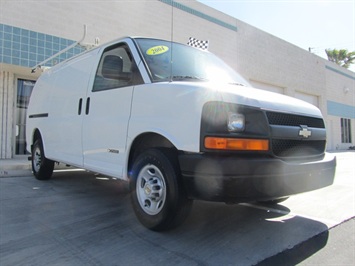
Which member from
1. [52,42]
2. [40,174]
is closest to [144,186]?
[40,174]

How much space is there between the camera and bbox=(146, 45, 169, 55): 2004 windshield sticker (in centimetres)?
367

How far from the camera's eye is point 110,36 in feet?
38.8

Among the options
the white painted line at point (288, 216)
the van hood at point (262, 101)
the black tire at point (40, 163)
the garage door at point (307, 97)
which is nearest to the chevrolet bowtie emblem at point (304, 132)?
the van hood at point (262, 101)

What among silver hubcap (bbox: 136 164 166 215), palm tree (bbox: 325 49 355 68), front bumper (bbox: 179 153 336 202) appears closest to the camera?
front bumper (bbox: 179 153 336 202)

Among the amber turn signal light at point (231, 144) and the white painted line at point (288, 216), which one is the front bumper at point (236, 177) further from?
the white painted line at point (288, 216)

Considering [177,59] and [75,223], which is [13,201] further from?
[177,59]

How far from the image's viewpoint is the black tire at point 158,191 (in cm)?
284

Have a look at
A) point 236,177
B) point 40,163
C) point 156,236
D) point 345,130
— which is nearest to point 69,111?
point 40,163

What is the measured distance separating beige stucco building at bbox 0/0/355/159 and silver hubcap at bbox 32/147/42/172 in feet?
8.83

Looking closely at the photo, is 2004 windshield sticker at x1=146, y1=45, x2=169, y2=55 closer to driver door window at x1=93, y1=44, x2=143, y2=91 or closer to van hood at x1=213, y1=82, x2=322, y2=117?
driver door window at x1=93, y1=44, x2=143, y2=91

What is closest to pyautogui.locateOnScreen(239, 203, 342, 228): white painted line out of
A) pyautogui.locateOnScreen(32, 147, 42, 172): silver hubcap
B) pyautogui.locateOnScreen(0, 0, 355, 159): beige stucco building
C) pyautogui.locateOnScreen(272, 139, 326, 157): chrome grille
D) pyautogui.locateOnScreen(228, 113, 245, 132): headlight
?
pyautogui.locateOnScreen(272, 139, 326, 157): chrome grille

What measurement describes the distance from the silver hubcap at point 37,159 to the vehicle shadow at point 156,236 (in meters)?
1.78

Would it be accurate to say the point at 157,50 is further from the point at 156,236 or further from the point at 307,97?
the point at 307,97

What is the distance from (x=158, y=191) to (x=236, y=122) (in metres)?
1.03
